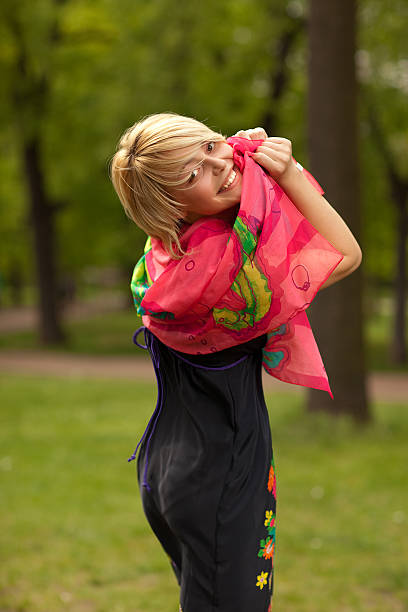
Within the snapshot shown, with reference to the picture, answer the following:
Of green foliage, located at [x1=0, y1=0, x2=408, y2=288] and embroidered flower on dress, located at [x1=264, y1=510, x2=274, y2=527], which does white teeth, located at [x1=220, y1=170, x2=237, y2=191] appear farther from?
green foliage, located at [x1=0, y1=0, x2=408, y2=288]

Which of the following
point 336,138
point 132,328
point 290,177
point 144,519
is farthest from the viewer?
point 132,328

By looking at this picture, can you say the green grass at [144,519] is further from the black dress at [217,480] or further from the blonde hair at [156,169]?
the blonde hair at [156,169]

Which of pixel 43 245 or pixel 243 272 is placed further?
pixel 43 245

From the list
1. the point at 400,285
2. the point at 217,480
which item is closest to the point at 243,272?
the point at 217,480

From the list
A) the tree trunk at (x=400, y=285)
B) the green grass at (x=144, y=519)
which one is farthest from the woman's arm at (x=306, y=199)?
the tree trunk at (x=400, y=285)

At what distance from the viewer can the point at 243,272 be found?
192cm

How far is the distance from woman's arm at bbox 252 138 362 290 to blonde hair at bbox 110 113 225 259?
0.52 feet

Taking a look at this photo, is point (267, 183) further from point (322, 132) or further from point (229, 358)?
point (322, 132)

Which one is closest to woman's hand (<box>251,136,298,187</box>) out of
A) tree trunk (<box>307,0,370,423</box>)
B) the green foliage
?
tree trunk (<box>307,0,370,423</box>)

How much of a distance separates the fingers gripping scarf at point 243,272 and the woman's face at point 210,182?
0.04m

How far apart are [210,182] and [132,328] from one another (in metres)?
24.6

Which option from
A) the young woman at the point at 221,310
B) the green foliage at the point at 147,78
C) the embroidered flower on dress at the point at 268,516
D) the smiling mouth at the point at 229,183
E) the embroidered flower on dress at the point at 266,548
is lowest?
the embroidered flower on dress at the point at 266,548

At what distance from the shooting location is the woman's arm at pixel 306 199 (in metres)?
1.97

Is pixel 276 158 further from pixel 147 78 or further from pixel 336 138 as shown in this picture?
pixel 147 78
